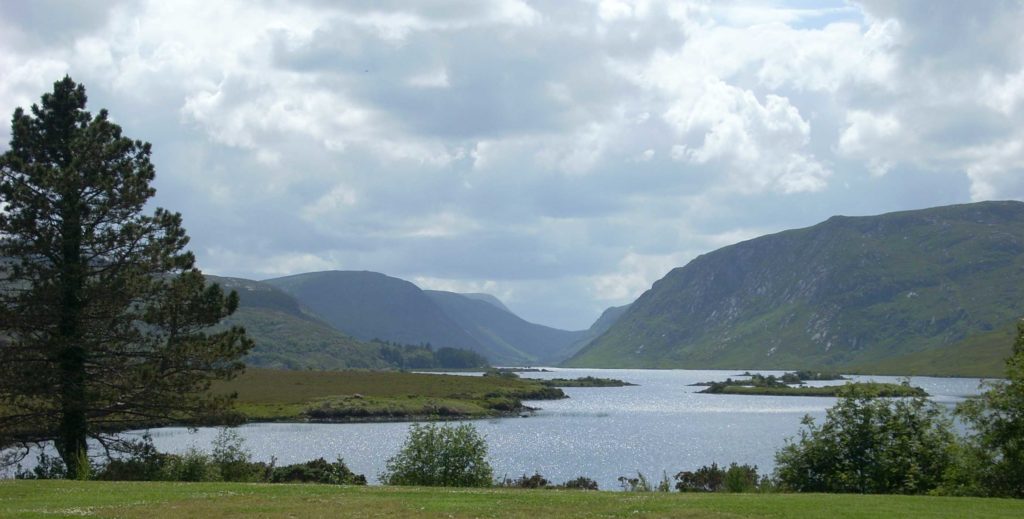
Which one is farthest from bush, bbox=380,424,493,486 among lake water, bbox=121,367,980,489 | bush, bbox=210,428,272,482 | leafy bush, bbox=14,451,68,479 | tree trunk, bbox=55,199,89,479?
lake water, bbox=121,367,980,489

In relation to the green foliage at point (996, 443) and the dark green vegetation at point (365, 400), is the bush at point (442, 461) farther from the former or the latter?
the dark green vegetation at point (365, 400)

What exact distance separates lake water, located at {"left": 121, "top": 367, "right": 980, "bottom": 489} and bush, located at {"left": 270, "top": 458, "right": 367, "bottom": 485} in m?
16.1

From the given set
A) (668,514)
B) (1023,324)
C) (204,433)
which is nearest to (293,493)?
(668,514)

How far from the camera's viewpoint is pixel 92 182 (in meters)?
41.8

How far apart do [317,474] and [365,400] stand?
103 m

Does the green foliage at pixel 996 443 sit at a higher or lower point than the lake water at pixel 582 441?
higher

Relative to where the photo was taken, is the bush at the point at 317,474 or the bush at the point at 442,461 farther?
the bush at the point at 317,474

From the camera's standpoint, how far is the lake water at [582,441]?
74250 mm

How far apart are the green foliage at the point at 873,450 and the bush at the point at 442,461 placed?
13.8m

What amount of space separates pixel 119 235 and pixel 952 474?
39.7 m

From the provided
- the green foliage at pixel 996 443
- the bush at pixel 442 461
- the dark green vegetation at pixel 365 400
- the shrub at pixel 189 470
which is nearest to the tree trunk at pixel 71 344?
the shrub at pixel 189 470

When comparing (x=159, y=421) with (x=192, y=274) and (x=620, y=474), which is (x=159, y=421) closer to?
(x=192, y=274)

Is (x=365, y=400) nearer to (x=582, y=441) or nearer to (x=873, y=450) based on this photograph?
(x=582, y=441)

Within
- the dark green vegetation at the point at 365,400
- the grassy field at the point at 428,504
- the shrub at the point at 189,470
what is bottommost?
the dark green vegetation at the point at 365,400
